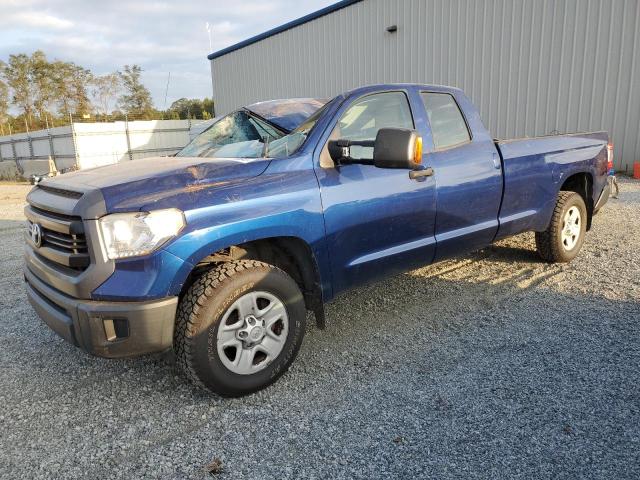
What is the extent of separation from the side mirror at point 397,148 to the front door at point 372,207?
0.29 m

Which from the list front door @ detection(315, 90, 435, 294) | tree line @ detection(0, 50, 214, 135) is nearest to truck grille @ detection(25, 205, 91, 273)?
front door @ detection(315, 90, 435, 294)

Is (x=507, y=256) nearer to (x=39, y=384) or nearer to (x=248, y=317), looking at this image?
(x=248, y=317)

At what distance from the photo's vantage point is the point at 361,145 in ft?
10.0

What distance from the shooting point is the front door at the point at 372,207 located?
10.0 ft

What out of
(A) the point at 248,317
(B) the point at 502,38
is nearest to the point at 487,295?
(A) the point at 248,317

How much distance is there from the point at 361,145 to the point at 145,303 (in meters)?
1.60

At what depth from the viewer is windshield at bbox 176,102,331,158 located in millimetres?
3201

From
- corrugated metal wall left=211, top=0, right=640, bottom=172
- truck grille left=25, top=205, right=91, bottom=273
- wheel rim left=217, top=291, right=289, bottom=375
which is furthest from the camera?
corrugated metal wall left=211, top=0, right=640, bottom=172

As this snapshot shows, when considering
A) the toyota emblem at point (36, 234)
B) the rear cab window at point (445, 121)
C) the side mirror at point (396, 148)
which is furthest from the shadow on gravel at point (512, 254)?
the toyota emblem at point (36, 234)

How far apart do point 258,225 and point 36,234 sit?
4.52ft

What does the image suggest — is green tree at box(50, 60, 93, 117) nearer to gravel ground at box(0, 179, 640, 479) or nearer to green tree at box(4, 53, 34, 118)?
green tree at box(4, 53, 34, 118)

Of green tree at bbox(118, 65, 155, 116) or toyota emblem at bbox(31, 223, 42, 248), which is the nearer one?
toyota emblem at bbox(31, 223, 42, 248)

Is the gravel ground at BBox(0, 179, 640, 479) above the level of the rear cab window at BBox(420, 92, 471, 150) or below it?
below

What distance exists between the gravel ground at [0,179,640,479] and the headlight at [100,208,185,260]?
0.96 meters
